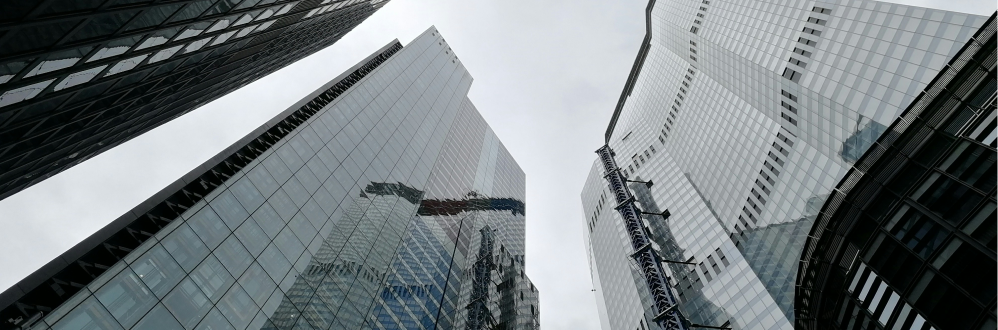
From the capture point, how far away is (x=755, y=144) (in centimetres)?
7456

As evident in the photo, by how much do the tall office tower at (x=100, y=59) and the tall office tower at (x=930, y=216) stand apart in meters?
29.8

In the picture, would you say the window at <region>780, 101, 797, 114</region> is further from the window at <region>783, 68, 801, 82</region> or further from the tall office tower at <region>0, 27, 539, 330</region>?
the tall office tower at <region>0, 27, 539, 330</region>

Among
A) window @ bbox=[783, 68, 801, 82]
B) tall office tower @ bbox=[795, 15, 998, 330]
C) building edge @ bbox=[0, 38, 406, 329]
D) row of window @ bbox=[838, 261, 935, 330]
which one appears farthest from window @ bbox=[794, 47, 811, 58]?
building edge @ bbox=[0, 38, 406, 329]

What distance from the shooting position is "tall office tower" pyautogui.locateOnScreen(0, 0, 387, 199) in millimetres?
13133

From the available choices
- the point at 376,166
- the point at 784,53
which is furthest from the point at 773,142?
the point at 376,166

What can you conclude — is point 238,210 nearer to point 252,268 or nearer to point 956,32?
point 252,268

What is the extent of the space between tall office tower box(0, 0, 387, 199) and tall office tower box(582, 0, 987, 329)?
177 ft

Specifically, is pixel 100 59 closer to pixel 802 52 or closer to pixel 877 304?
pixel 877 304

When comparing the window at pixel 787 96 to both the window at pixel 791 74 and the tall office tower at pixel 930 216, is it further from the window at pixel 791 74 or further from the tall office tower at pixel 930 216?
the tall office tower at pixel 930 216

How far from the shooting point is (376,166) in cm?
4994

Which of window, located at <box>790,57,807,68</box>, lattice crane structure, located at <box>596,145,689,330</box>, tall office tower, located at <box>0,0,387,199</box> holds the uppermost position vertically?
tall office tower, located at <box>0,0,387,199</box>

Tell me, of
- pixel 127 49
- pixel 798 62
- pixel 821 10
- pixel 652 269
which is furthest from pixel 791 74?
pixel 127 49

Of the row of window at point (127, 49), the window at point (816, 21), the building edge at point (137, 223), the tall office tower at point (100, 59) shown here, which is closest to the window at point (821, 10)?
the window at point (816, 21)

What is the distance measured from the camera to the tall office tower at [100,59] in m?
13.1
